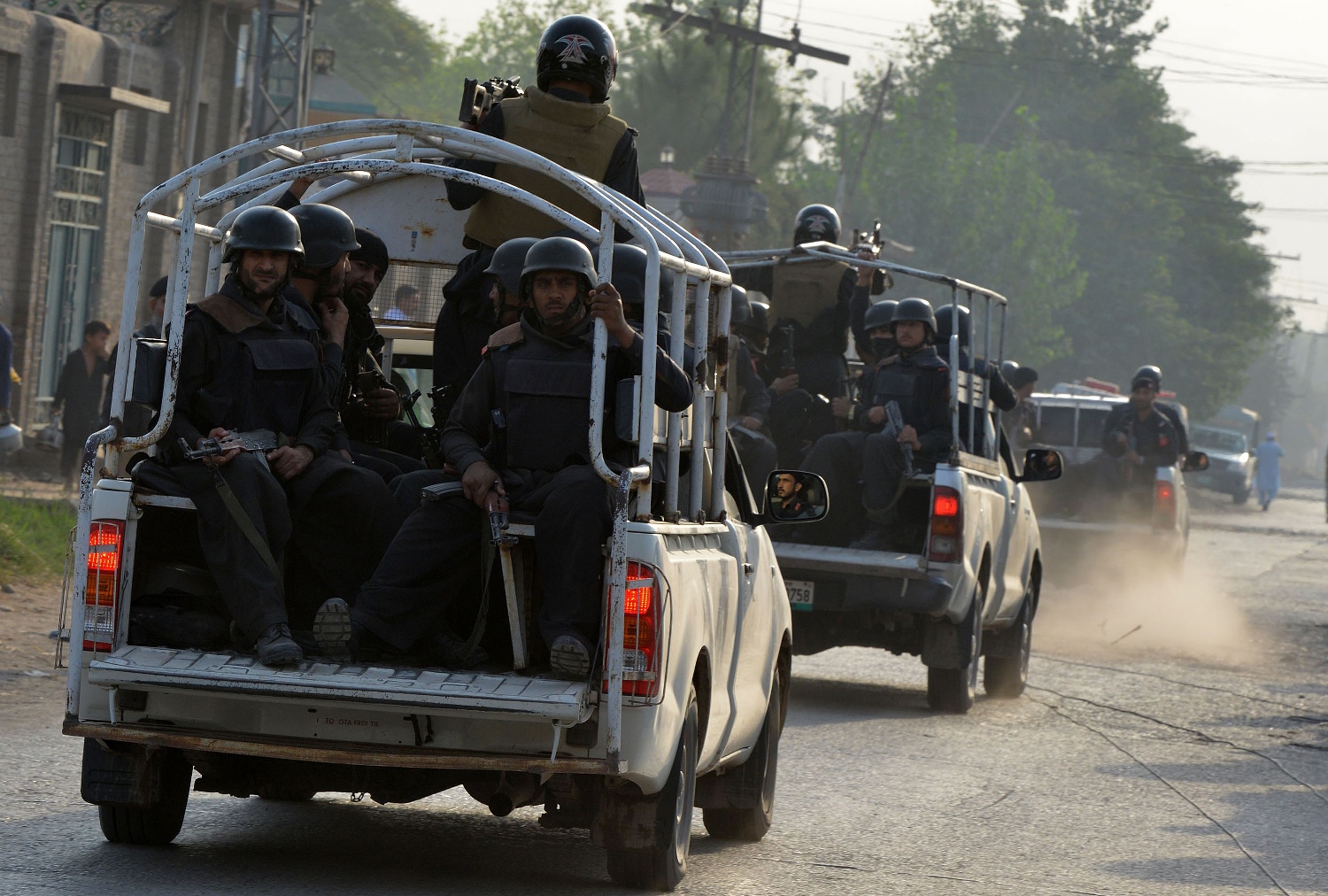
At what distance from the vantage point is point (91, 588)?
6.19m

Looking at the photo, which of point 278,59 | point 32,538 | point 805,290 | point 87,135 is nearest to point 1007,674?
point 805,290

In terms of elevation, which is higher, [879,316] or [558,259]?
[879,316]

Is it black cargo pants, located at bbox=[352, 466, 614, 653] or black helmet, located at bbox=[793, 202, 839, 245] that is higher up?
black helmet, located at bbox=[793, 202, 839, 245]

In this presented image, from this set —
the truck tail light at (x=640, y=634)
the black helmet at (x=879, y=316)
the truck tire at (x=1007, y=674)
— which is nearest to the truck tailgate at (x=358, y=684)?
the truck tail light at (x=640, y=634)

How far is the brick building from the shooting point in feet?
80.4

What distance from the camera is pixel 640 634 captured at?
19.5 ft

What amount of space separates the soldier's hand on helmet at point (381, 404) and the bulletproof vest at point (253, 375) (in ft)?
3.24

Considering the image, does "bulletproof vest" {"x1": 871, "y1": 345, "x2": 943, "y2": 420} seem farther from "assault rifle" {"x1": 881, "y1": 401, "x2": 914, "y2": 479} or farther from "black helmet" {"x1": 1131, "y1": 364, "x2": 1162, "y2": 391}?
"black helmet" {"x1": 1131, "y1": 364, "x2": 1162, "y2": 391}

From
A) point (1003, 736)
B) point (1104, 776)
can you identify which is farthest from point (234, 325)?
point (1003, 736)

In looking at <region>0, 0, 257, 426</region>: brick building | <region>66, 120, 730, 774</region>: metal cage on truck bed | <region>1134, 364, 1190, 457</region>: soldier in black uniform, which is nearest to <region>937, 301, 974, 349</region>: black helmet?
<region>1134, 364, 1190, 457</region>: soldier in black uniform

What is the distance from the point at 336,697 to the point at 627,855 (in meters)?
1.12

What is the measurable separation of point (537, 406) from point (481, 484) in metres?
0.37

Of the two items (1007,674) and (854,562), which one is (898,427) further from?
(1007,674)

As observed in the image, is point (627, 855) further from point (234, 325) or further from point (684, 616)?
point (234, 325)
